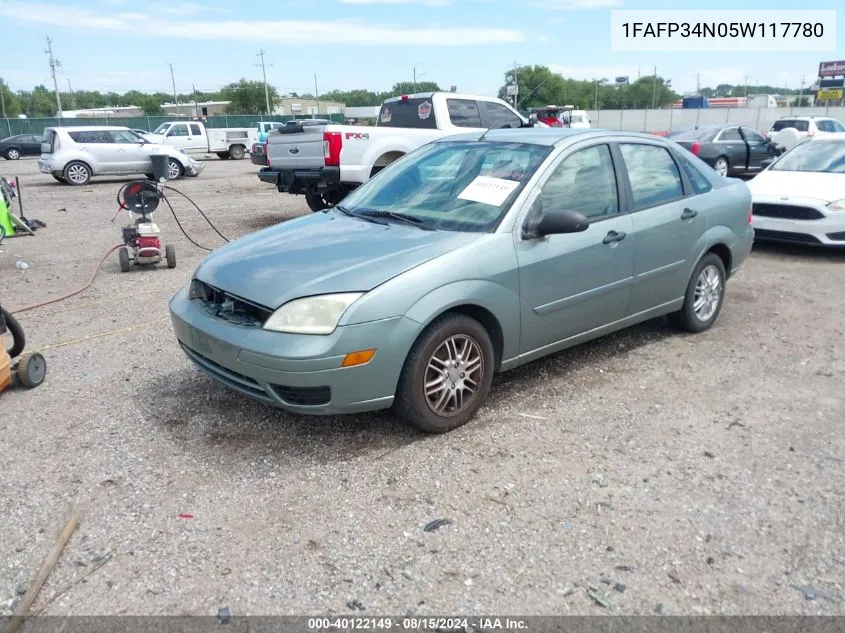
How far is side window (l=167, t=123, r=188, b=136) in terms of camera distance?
28047 mm

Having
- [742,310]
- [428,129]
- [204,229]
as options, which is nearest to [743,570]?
[742,310]

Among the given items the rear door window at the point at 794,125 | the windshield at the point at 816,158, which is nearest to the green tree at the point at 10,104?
the rear door window at the point at 794,125

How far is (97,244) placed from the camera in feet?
32.6

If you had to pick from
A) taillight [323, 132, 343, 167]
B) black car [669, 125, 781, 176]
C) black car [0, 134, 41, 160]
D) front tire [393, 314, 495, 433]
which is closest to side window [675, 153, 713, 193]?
front tire [393, 314, 495, 433]

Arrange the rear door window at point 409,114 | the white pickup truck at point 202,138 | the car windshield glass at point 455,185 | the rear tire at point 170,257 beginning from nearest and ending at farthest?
the car windshield glass at point 455,185 → the rear tire at point 170,257 → the rear door window at point 409,114 → the white pickup truck at point 202,138

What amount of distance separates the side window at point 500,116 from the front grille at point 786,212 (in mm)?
4253

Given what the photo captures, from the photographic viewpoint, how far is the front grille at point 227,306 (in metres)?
3.51

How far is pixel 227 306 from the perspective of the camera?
370cm

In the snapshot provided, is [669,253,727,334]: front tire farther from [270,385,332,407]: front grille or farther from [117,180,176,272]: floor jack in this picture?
[117,180,176,272]: floor jack

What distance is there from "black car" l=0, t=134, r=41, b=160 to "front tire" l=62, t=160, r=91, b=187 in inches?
688

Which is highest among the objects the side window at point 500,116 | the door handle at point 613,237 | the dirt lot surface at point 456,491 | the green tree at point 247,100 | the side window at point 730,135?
the green tree at point 247,100

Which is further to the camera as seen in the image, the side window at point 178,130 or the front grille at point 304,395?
the side window at point 178,130

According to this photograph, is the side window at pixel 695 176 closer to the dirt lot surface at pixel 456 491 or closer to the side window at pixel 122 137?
the dirt lot surface at pixel 456 491

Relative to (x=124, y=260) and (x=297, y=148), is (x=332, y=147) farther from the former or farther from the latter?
(x=124, y=260)
